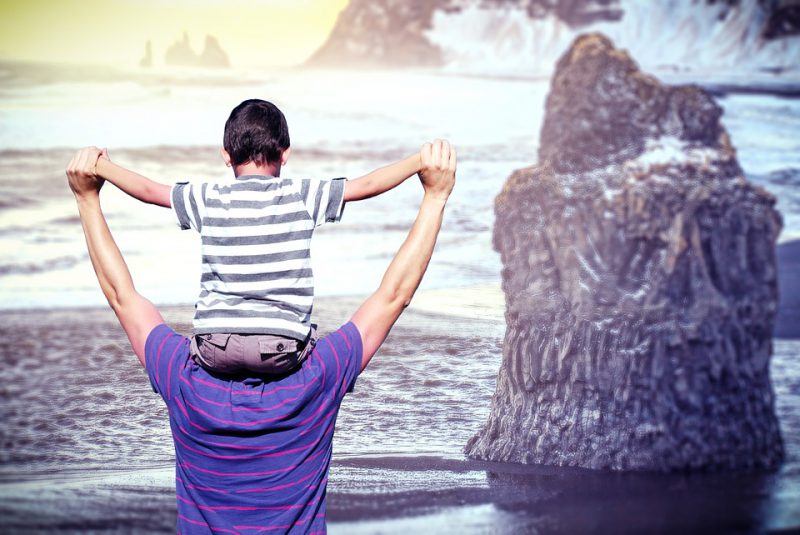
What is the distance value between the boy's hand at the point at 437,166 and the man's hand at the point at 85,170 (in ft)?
1.54

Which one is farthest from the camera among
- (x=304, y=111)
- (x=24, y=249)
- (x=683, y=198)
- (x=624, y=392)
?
(x=304, y=111)

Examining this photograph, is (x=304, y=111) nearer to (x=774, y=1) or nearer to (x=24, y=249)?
(x=24, y=249)

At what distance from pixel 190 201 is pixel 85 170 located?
17cm

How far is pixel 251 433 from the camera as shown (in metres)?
1.23

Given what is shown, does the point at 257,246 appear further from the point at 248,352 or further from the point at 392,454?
the point at 392,454

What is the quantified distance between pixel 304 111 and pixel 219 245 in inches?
67.1

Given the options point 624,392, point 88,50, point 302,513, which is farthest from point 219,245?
point 88,50

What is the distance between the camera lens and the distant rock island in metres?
A: 2.84

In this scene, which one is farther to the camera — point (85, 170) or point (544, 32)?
point (544, 32)

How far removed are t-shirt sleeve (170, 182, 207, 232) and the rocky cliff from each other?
175cm

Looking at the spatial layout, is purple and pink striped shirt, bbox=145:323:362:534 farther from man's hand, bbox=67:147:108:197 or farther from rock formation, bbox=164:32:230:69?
rock formation, bbox=164:32:230:69

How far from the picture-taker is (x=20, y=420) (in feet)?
7.71

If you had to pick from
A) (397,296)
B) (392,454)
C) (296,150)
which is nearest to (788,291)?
(392,454)

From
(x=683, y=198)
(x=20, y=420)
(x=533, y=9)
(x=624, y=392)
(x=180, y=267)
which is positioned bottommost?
(x=20, y=420)
